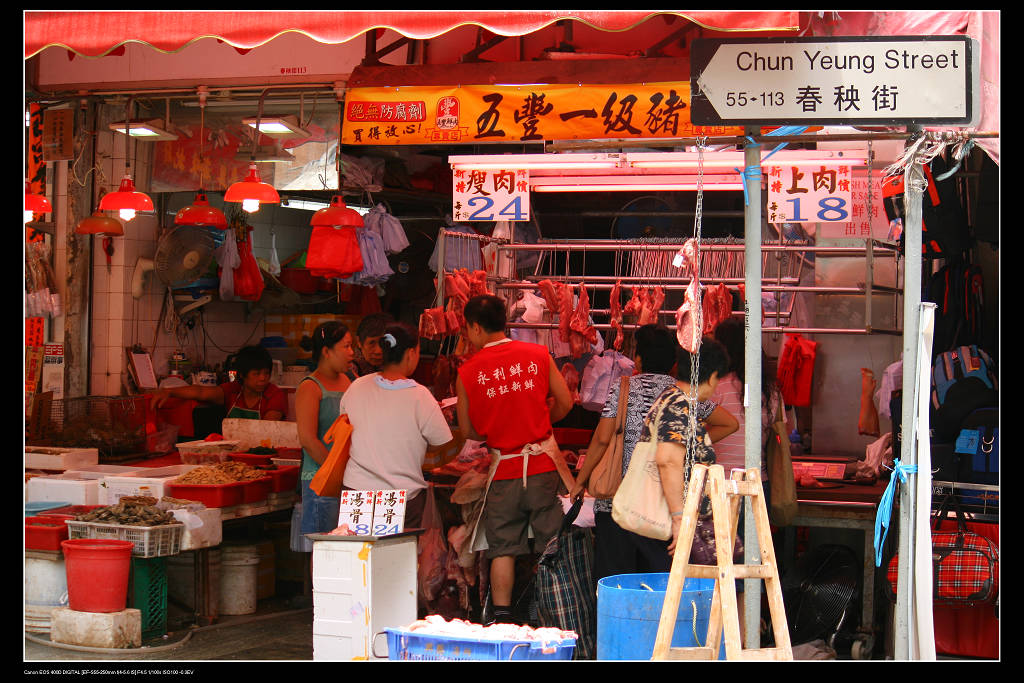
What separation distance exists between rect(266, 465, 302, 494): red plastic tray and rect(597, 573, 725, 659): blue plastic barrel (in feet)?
11.1

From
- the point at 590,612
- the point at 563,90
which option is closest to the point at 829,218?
the point at 563,90

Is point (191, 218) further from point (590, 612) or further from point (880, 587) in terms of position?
point (880, 587)

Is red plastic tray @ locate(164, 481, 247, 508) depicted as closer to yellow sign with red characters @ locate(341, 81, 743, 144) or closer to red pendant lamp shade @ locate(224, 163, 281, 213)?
red pendant lamp shade @ locate(224, 163, 281, 213)

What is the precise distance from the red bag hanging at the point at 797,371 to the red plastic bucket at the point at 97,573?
5463 millimetres

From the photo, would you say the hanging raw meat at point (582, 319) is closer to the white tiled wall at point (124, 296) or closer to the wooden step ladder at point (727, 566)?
the wooden step ladder at point (727, 566)

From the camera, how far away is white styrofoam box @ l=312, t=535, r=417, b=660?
5.71 meters

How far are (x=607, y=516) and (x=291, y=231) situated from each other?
25.3 feet

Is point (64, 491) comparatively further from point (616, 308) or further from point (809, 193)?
point (809, 193)

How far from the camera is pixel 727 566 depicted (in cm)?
420

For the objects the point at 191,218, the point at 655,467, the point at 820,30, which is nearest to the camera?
the point at 655,467

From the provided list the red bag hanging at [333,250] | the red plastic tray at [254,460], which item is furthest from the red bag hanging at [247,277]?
the red plastic tray at [254,460]

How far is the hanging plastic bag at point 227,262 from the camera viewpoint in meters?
10.4

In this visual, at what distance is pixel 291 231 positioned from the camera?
12.8 m

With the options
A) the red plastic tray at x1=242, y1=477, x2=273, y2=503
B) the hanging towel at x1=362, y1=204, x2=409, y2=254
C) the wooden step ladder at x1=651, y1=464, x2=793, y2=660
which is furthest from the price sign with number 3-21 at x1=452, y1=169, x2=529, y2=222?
the wooden step ladder at x1=651, y1=464, x2=793, y2=660
